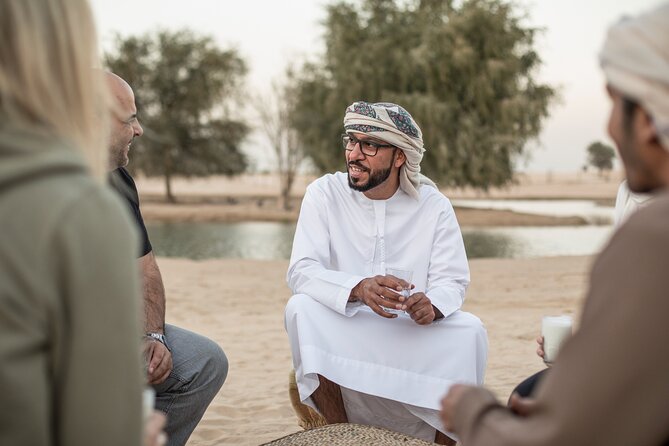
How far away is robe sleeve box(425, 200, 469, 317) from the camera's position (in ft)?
14.2

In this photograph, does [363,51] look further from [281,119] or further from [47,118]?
[47,118]

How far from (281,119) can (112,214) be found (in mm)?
38554

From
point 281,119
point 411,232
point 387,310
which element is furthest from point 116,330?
point 281,119

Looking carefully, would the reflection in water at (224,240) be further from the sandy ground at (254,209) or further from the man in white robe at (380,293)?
the man in white robe at (380,293)

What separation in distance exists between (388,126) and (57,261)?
3.45m

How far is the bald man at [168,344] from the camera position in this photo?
11.9 ft

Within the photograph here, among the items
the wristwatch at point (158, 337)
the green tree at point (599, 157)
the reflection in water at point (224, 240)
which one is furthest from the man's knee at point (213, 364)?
the green tree at point (599, 157)

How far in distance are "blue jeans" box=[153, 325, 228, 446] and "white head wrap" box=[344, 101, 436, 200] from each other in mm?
1535

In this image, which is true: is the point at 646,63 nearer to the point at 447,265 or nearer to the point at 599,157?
the point at 447,265

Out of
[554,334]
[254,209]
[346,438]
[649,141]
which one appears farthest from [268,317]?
[254,209]

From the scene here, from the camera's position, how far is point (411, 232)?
4.72 meters

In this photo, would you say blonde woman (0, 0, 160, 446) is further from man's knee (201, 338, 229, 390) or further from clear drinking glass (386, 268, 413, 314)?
clear drinking glass (386, 268, 413, 314)

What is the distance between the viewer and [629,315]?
137 cm

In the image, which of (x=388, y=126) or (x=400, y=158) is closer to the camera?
(x=388, y=126)
